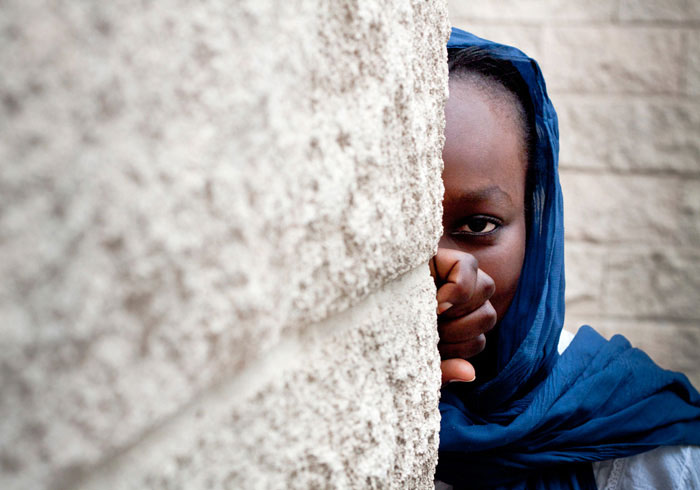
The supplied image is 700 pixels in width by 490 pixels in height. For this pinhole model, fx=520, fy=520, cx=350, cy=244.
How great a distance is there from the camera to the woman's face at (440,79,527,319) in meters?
0.90

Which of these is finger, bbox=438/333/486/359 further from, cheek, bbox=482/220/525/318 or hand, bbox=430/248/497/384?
cheek, bbox=482/220/525/318

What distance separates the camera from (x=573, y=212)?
65.4 inches

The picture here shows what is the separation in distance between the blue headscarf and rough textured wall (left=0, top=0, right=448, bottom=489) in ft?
2.49

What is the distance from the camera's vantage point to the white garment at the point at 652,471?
3.31 ft

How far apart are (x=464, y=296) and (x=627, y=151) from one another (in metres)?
1.27

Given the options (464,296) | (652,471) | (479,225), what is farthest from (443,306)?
(652,471)

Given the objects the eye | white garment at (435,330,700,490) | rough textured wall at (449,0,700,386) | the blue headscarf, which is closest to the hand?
the eye

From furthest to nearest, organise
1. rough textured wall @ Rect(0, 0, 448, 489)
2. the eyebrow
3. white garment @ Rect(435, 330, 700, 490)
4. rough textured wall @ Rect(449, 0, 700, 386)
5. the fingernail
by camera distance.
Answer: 1. rough textured wall @ Rect(449, 0, 700, 386)
2. white garment @ Rect(435, 330, 700, 490)
3. the eyebrow
4. the fingernail
5. rough textured wall @ Rect(0, 0, 448, 489)

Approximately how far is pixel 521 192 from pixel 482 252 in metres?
0.16

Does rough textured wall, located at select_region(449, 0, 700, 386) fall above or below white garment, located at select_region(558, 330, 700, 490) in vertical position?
above

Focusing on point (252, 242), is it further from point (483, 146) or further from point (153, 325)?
point (483, 146)

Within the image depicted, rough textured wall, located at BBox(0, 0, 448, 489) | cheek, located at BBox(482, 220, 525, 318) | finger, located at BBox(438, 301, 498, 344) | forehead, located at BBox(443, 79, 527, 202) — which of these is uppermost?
rough textured wall, located at BBox(0, 0, 448, 489)

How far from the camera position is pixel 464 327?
2.36ft

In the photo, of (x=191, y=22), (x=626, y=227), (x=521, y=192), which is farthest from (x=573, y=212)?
(x=191, y=22)
